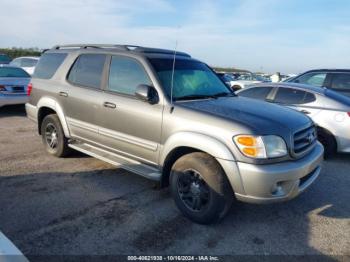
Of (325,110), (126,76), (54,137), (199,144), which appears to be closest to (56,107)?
(54,137)

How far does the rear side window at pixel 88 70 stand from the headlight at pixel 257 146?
2.44 meters

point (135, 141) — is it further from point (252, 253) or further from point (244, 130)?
point (252, 253)

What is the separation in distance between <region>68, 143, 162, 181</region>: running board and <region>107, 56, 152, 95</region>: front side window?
35.6 inches

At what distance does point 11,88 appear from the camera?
9.61 m

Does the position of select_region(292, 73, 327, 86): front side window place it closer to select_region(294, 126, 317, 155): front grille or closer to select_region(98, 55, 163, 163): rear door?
select_region(294, 126, 317, 155): front grille

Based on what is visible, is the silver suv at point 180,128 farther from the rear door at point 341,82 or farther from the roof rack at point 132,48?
the rear door at point 341,82

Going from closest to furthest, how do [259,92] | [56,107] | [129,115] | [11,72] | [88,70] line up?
[129,115] → [88,70] → [56,107] → [259,92] → [11,72]

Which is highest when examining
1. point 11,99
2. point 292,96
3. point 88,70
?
point 88,70

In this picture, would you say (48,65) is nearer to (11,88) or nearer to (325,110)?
(11,88)

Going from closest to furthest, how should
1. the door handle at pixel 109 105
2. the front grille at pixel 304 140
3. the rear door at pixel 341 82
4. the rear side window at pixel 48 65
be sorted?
1. the front grille at pixel 304 140
2. the door handle at pixel 109 105
3. the rear side window at pixel 48 65
4. the rear door at pixel 341 82

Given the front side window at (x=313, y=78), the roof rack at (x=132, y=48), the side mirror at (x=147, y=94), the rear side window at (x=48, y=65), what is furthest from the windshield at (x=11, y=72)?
the front side window at (x=313, y=78)

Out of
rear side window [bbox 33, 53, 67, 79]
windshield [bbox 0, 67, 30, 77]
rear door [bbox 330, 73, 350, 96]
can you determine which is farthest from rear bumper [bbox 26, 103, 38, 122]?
rear door [bbox 330, 73, 350, 96]

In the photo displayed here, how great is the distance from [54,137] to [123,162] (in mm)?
1972

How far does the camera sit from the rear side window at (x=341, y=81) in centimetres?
923
